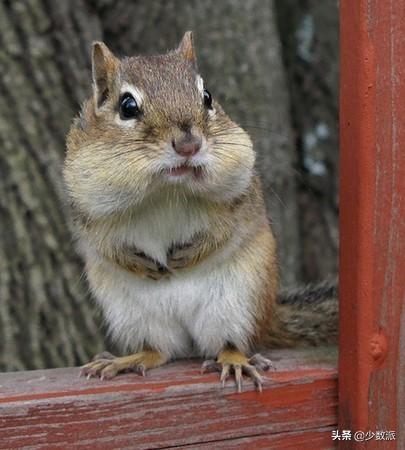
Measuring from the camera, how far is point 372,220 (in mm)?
1717

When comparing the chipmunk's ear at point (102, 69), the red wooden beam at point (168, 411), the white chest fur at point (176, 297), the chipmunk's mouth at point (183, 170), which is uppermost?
the chipmunk's ear at point (102, 69)

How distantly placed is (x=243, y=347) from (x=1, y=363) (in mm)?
1157

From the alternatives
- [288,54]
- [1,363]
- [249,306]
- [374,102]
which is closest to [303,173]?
[288,54]

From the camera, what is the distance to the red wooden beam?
1.68m

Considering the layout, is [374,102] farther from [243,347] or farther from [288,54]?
[288,54]

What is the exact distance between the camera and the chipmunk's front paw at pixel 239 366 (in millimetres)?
1837

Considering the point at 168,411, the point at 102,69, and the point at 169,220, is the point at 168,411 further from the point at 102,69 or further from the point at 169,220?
the point at 102,69

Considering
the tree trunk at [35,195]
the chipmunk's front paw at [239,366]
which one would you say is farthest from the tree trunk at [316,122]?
the chipmunk's front paw at [239,366]

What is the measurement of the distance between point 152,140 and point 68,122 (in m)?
1.27

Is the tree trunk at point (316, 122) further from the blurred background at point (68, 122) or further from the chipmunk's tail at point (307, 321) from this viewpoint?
the chipmunk's tail at point (307, 321)

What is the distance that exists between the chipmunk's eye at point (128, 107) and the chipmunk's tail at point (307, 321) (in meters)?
0.68

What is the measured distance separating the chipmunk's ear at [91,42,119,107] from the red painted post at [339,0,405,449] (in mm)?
595

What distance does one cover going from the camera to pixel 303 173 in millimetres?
3982

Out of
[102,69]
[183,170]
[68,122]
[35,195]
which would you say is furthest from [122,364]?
[68,122]
